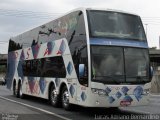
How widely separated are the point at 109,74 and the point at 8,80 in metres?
15.3

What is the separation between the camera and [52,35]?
1931 cm

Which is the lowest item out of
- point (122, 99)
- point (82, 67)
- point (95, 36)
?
point (122, 99)

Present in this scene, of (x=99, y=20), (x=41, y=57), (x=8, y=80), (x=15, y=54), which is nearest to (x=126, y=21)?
(x=99, y=20)

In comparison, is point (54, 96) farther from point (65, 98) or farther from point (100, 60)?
point (100, 60)

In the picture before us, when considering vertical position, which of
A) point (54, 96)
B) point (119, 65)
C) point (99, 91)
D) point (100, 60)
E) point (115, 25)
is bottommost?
point (54, 96)

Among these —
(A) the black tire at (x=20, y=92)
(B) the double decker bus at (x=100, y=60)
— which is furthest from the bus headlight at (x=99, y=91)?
(A) the black tire at (x=20, y=92)

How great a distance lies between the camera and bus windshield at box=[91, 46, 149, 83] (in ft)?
48.0

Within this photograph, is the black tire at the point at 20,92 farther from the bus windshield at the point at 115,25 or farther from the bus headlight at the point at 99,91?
the bus headlight at the point at 99,91

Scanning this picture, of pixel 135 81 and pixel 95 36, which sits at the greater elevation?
pixel 95 36

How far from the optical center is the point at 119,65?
14.9m

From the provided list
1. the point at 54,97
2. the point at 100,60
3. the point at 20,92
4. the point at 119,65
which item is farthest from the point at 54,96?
the point at 20,92

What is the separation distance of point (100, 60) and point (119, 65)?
2.25ft

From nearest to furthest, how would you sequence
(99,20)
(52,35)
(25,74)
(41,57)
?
(99,20)
(52,35)
(41,57)
(25,74)

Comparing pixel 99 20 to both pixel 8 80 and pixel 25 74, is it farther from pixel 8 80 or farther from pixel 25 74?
pixel 8 80
